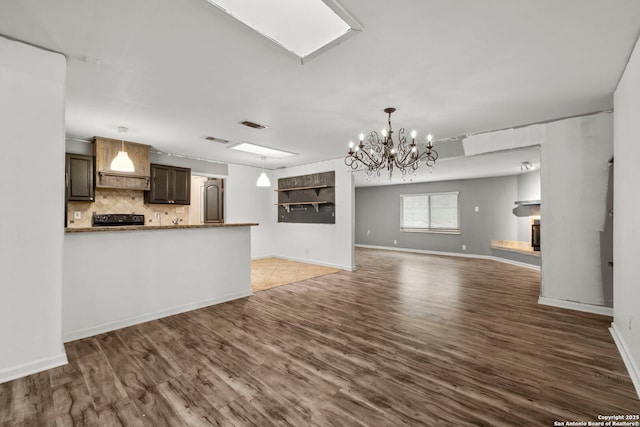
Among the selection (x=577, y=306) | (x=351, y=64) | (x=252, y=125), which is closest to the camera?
(x=351, y=64)

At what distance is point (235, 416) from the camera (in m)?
1.72

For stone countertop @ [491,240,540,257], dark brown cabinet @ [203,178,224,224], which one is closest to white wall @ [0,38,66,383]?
dark brown cabinet @ [203,178,224,224]

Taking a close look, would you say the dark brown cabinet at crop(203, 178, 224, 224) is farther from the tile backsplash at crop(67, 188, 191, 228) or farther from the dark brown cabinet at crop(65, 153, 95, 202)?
the dark brown cabinet at crop(65, 153, 95, 202)

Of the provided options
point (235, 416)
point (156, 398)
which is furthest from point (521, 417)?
point (156, 398)

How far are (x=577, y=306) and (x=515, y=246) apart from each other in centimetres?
381

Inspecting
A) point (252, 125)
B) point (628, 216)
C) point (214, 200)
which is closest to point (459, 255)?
A: point (628, 216)

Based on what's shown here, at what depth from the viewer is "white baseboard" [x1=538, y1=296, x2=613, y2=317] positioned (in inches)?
138

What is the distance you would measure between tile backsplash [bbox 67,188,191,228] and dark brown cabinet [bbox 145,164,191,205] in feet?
0.70

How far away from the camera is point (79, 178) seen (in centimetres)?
479

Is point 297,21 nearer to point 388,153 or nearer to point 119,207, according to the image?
point 388,153

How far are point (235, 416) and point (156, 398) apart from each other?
0.59 metres

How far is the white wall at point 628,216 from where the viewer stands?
84.6 inches

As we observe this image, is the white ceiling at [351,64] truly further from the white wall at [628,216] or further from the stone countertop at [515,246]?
the stone countertop at [515,246]

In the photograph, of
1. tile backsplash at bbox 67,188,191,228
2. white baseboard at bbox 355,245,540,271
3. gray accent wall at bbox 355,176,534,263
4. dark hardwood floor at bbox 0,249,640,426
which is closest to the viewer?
dark hardwood floor at bbox 0,249,640,426
